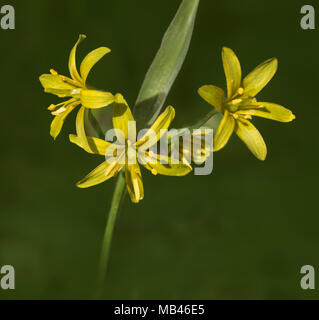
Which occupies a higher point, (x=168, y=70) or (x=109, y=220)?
(x=168, y=70)

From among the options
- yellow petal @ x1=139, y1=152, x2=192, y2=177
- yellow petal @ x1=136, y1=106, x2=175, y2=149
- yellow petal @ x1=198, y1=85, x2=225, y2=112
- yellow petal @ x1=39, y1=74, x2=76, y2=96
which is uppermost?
yellow petal @ x1=39, y1=74, x2=76, y2=96

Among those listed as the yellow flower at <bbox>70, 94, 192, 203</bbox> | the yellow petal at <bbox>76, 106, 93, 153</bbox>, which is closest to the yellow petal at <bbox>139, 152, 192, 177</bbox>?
the yellow flower at <bbox>70, 94, 192, 203</bbox>

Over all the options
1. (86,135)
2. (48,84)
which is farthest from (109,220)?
(48,84)

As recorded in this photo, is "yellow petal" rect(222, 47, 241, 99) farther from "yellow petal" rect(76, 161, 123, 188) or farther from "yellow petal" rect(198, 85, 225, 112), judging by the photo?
"yellow petal" rect(76, 161, 123, 188)

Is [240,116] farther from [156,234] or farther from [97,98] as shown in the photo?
[156,234]

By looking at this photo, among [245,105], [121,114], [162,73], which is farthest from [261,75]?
[121,114]

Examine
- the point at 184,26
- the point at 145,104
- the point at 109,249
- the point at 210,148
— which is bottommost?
the point at 109,249
